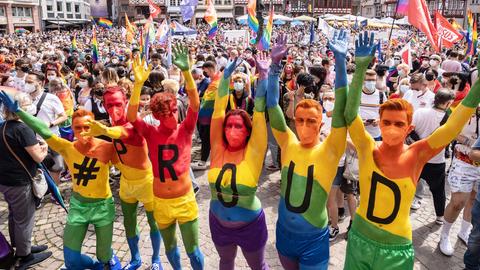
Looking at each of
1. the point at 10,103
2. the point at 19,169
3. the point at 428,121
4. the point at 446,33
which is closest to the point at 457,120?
the point at 428,121

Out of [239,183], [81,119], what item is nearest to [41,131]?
[81,119]

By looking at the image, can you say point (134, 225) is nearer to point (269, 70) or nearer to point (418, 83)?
point (269, 70)

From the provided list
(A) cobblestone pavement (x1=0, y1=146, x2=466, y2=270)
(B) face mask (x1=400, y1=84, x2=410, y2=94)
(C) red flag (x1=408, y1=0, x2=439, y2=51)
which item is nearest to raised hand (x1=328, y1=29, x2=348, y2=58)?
(A) cobblestone pavement (x1=0, y1=146, x2=466, y2=270)

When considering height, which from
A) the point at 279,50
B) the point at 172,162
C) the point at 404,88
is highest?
the point at 279,50

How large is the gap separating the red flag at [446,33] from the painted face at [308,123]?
10.1m

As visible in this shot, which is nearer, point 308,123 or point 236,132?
point 308,123

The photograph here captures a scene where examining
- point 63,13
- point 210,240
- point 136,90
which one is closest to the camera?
point 136,90

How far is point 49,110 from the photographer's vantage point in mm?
5980

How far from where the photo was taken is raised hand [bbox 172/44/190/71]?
366 cm

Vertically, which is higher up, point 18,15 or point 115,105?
point 18,15

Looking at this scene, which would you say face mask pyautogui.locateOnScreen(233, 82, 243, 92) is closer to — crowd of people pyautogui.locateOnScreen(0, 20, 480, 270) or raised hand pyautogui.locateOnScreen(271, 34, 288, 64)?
crowd of people pyautogui.locateOnScreen(0, 20, 480, 270)

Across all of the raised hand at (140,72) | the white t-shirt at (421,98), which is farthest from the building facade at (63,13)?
the raised hand at (140,72)

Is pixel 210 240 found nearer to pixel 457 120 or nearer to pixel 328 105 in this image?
pixel 328 105

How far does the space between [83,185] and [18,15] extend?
5869 cm
